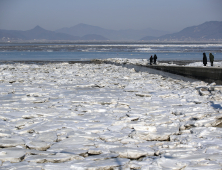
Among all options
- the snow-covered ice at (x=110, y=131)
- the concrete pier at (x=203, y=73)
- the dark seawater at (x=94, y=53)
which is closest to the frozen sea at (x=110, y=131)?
the snow-covered ice at (x=110, y=131)

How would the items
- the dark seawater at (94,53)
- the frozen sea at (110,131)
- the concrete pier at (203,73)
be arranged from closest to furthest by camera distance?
1. the frozen sea at (110,131)
2. the concrete pier at (203,73)
3. the dark seawater at (94,53)

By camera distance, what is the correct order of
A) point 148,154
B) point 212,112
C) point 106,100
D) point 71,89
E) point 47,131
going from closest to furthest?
point 148,154
point 47,131
point 212,112
point 106,100
point 71,89

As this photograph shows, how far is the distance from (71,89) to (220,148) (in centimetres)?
622

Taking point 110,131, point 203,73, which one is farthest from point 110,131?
point 203,73

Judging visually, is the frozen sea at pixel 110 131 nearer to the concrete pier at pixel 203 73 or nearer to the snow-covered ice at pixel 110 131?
the snow-covered ice at pixel 110 131

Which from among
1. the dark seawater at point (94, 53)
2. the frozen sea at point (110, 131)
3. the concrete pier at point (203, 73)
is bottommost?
the frozen sea at point (110, 131)

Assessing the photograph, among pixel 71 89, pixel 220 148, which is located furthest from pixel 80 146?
pixel 71 89

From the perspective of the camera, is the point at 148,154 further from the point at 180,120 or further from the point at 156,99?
the point at 156,99

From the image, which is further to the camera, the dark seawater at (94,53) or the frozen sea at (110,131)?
the dark seawater at (94,53)

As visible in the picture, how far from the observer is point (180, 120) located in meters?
5.57

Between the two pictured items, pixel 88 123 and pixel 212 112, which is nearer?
pixel 88 123

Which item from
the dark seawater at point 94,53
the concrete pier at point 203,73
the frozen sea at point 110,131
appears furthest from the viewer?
the dark seawater at point 94,53

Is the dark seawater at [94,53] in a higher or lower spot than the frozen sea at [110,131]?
higher

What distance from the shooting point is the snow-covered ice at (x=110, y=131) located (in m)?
3.56
